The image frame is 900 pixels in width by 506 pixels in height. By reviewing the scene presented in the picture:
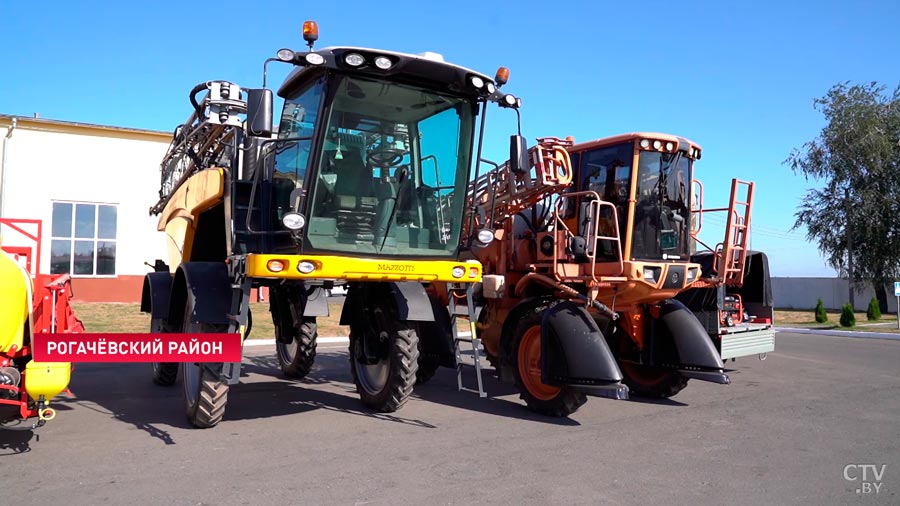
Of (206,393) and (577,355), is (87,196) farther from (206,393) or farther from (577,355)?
(577,355)

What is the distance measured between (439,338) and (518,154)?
2.31 m

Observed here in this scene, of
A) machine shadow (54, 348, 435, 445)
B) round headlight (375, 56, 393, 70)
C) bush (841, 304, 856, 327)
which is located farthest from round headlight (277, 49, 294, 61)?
bush (841, 304, 856, 327)

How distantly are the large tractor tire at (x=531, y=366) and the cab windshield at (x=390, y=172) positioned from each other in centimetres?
157

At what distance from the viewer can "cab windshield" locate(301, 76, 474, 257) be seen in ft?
21.0

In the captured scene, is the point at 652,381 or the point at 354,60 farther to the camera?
the point at 652,381

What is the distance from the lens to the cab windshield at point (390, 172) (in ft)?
21.0

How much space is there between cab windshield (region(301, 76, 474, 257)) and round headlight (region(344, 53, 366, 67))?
0.26m

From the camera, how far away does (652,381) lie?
8.91 metres

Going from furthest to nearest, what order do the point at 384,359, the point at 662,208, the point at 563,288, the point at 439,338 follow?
the point at 662,208 → the point at 563,288 → the point at 439,338 → the point at 384,359

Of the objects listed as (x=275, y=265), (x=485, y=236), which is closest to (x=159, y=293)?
(x=275, y=265)


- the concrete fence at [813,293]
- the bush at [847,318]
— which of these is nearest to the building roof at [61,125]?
the bush at [847,318]

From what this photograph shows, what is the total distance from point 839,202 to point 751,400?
87.1ft

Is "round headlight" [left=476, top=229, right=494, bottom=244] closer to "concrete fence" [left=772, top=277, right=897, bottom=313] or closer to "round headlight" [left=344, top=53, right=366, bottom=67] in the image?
"round headlight" [left=344, top=53, right=366, bottom=67]

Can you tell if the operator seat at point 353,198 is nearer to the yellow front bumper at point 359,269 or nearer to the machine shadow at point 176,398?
the yellow front bumper at point 359,269
